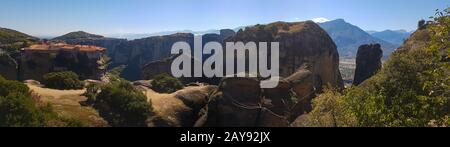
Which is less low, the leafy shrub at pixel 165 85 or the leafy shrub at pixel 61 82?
the leafy shrub at pixel 61 82

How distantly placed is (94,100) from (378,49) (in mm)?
93392

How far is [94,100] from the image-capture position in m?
49.8

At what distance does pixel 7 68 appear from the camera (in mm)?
84875

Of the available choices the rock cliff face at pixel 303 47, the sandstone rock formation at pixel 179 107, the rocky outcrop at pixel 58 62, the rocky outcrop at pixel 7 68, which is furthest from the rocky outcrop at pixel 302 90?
the rocky outcrop at pixel 7 68

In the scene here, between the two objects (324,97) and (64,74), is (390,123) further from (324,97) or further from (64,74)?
(64,74)

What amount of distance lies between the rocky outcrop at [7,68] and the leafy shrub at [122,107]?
43879mm

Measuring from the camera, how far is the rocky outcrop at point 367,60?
404ft

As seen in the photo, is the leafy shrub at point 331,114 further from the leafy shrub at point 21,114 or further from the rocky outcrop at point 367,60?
the rocky outcrop at point 367,60

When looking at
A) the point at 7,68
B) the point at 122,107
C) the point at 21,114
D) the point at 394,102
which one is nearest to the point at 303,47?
the point at 7,68

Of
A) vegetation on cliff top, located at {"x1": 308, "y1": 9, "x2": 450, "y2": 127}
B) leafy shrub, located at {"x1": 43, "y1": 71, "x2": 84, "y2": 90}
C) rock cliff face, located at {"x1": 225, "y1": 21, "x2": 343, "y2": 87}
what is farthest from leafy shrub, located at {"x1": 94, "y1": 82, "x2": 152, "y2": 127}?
rock cliff face, located at {"x1": 225, "y1": 21, "x2": 343, "y2": 87}

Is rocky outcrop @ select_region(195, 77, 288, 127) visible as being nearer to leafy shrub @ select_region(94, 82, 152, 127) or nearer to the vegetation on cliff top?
leafy shrub @ select_region(94, 82, 152, 127)

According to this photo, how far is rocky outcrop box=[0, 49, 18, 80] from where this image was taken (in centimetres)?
8450

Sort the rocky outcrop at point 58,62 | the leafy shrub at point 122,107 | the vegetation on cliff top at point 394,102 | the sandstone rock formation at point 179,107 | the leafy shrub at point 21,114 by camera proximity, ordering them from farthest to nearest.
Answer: the rocky outcrop at point 58,62
the sandstone rock formation at point 179,107
the leafy shrub at point 122,107
the leafy shrub at point 21,114
the vegetation on cliff top at point 394,102
